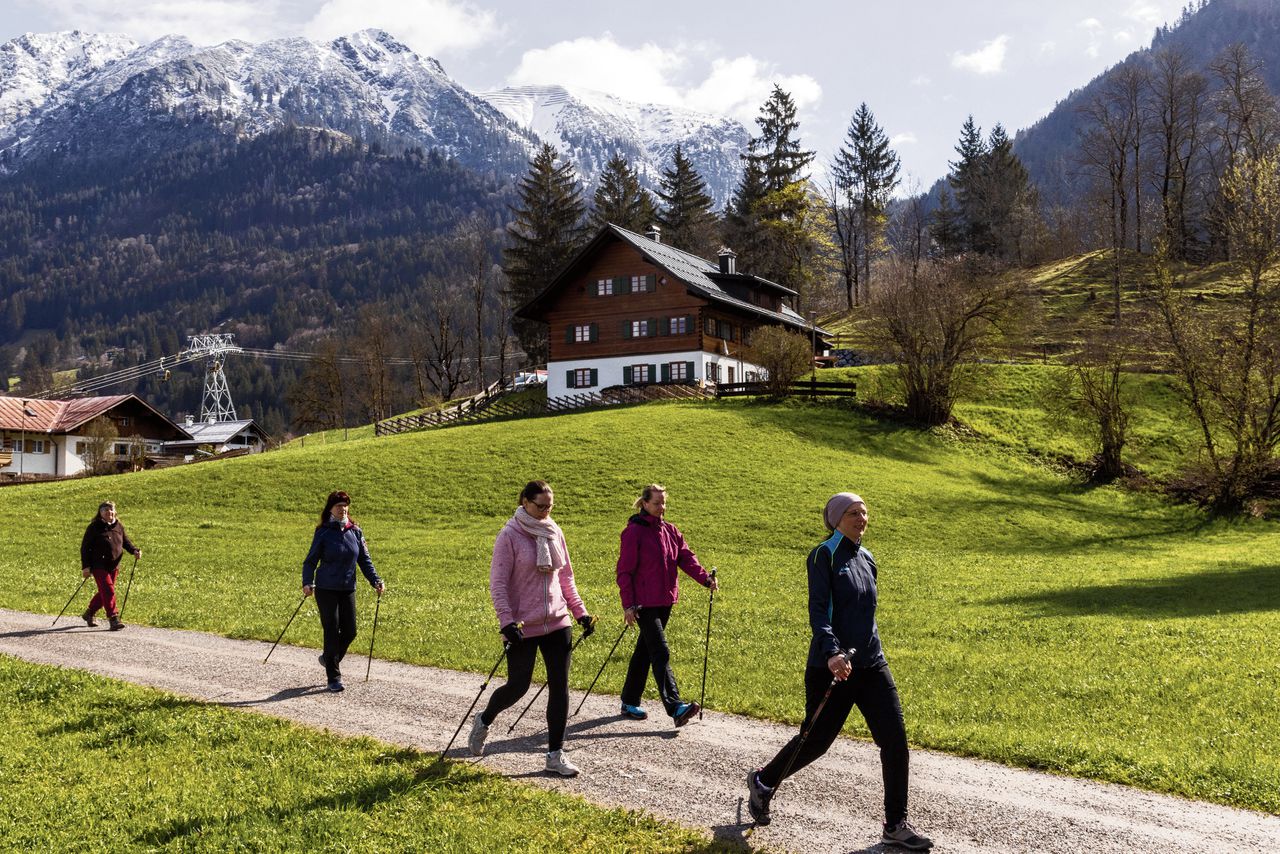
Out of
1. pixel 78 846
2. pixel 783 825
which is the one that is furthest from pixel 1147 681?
pixel 78 846

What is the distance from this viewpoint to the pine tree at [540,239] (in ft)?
266

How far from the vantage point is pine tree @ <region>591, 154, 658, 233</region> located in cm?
8712

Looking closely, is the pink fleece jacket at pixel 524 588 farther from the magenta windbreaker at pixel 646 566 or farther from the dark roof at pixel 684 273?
the dark roof at pixel 684 273

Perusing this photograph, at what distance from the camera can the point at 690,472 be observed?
4056 cm

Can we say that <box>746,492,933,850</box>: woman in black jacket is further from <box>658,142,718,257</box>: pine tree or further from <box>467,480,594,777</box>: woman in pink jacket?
Result: <box>658,142,718,257</box>: pine tree

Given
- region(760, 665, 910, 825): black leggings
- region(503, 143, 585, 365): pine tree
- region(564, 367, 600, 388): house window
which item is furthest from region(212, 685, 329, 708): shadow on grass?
region(503, 143, 585, 365): pine tree

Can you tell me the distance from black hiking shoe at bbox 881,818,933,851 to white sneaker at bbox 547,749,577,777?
2945mm

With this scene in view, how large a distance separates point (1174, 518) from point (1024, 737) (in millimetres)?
33307

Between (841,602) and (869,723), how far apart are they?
100 centimetres

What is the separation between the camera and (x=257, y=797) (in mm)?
8016

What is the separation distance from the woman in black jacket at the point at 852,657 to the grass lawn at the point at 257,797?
4.66 feet

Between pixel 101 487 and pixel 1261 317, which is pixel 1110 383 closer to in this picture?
pixel 1261 317

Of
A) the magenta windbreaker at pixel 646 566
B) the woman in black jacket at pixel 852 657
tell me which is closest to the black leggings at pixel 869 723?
the woman in black jacket at pixel 852 657

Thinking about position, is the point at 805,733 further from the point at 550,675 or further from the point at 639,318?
the point at 639,318
